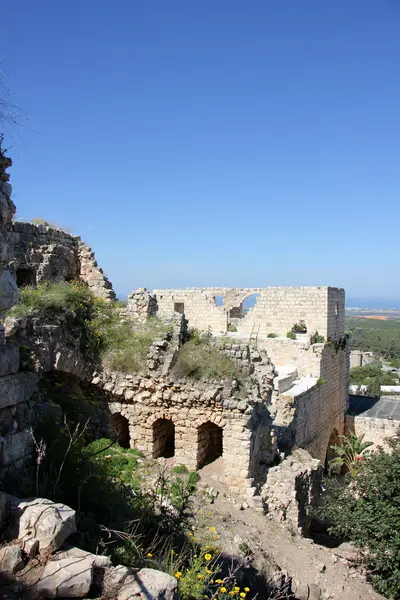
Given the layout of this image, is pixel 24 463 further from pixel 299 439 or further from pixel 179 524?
pixel 299 439

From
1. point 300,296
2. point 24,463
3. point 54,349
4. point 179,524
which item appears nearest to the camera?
point 24,463

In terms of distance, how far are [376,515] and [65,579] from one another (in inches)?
251

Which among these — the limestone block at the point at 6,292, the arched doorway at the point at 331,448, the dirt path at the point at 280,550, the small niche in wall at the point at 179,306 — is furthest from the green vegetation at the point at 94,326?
the small niche in wall at the point at 179,306

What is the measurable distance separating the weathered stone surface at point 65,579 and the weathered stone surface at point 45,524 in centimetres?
17

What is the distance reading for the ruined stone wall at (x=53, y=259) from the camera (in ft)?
39.4

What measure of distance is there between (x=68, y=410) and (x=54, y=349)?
50.5 inches

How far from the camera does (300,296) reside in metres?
20.5

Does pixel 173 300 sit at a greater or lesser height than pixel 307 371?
greater

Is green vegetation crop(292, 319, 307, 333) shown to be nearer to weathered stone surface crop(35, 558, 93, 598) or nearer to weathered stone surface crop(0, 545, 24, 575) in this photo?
weathered stone surface crop(35, 558, 93, 598)

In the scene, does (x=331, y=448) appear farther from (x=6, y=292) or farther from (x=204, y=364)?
(x=6, y=292)

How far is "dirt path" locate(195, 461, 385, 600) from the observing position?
23.6ft

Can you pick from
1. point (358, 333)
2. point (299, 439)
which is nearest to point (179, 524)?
point (299, 439)

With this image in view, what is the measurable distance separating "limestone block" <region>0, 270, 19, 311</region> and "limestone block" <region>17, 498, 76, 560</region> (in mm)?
1817

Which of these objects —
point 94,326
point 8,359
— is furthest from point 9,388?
point 94,326
